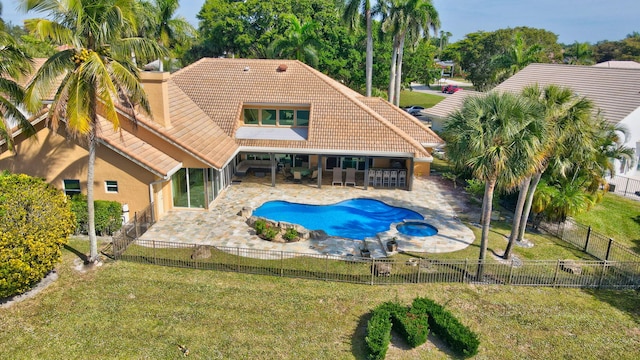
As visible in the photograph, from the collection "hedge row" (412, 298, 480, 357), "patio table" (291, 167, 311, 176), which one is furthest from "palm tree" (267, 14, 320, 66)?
"hedge row" (412, 298, 480, 357)

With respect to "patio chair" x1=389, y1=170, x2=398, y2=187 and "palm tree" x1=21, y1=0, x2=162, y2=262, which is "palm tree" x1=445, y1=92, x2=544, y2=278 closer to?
"palm tree" x1=21, y1=0, x2=162, y2=262

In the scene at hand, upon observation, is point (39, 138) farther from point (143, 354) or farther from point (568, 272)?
point (568, 272)

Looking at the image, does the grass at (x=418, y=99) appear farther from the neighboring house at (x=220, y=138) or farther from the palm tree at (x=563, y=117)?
the palm tree at (x=563, y=117)

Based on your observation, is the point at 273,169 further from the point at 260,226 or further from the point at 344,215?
the point at 260,226

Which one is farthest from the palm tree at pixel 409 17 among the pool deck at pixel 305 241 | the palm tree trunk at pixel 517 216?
the palm tree trunk at pixel 517 216

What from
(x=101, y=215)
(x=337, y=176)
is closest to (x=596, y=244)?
(x=337, y=176)

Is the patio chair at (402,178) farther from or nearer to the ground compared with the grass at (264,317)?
farther from the ground
